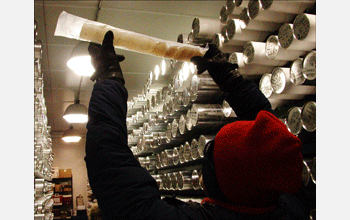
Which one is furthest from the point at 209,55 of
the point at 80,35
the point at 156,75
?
the point at 156,75

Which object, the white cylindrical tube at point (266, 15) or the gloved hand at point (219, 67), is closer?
the gloved hand at point (219, 67)

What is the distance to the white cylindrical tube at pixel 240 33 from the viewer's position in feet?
6.04

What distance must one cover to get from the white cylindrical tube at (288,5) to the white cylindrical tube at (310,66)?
11.8 inches

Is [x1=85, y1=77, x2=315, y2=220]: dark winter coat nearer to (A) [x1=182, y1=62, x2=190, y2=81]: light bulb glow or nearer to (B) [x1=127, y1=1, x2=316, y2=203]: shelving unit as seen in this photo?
(B) [x1=127, y1=1, x2=316, y2=203]: shelving unit

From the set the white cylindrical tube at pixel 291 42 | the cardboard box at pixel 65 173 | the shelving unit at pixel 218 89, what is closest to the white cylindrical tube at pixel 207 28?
the shelving unit at pixel 218 89

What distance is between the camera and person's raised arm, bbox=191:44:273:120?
1371 millimetres

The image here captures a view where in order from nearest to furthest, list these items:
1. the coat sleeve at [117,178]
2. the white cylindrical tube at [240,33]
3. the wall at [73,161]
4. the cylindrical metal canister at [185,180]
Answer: the coat sleeve at [117,178] → the white cylindrical tube at [240,33] → the cylindrical metal canister at [185,180] → the wall at [73,161]

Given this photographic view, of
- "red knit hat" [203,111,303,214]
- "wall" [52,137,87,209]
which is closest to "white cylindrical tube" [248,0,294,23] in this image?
"red knit hat" [203,111,303,214]

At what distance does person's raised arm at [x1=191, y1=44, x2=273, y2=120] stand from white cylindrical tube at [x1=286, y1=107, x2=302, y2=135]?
0.57 feet

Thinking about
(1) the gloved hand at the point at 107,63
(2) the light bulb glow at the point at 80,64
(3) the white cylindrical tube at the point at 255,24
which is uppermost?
(2) the light bulb glow at the point at 80,64

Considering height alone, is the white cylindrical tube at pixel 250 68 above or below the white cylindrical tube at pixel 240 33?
below

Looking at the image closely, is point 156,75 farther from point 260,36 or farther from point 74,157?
point 74,157

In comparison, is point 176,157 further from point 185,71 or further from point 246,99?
point 246,99

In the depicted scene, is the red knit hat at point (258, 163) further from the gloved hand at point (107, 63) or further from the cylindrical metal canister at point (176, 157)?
the cylindrical metal canister at point (176, 157)
